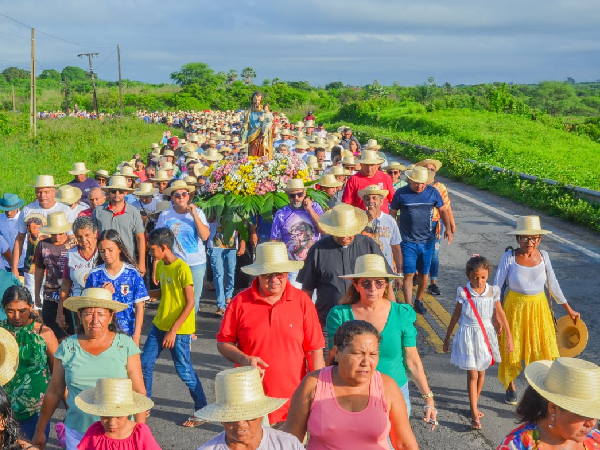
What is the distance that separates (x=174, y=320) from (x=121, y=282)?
57cm

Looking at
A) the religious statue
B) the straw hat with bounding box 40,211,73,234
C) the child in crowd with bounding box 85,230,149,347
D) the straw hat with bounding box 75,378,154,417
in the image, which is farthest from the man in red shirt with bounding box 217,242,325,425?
the religious statue

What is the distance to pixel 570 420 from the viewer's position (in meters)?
3.39

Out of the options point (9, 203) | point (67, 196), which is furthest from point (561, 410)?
point (9, 203)

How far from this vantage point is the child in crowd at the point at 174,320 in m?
6.47

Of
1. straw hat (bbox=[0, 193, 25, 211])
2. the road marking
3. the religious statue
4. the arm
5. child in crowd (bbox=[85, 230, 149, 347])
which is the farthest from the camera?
the religious statue

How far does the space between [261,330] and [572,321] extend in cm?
357

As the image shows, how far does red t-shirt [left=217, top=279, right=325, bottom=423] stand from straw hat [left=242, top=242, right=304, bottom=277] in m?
0.16

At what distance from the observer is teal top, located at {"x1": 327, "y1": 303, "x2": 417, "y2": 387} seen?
4.82 meters

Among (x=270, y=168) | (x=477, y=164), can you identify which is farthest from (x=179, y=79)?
(x=270, y=168)

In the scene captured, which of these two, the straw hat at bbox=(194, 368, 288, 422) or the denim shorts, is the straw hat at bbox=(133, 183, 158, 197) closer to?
the denim shorts

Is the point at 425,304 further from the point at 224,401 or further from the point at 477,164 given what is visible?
the point at 477,164

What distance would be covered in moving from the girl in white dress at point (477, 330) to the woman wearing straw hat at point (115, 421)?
10.8ft

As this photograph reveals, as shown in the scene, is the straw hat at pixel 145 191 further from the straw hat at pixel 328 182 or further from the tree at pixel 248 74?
the tree at pixel 248 74

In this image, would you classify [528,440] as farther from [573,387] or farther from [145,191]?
[145,191]
